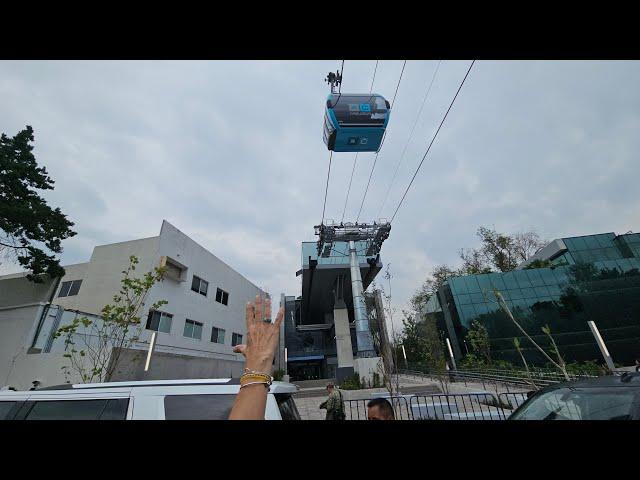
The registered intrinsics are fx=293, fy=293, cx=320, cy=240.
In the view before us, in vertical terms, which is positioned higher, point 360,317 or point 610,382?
point 360,317

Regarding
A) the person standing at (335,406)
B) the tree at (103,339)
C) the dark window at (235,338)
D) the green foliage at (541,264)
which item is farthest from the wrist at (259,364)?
the green foliage at (541,264)

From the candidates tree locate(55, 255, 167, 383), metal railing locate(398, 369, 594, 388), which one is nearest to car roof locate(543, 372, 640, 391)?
metal railing locate(398, 369, 594, 388)

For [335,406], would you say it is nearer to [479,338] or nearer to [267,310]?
[267,310]

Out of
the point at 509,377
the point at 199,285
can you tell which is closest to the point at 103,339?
the point at 199,285

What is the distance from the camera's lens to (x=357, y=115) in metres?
8.62

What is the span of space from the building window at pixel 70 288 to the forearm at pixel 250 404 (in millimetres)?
22004

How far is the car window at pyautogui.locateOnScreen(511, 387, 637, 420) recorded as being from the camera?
2.99 metres

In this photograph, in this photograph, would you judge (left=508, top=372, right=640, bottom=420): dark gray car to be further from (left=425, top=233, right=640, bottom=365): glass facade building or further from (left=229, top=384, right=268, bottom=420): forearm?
(left=425, top=233, right=640, bottom=365): glass facade building

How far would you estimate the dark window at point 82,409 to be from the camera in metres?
2.69

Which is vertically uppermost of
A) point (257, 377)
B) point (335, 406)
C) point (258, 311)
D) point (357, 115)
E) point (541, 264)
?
point (541, 264)

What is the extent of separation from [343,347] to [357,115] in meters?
18.0

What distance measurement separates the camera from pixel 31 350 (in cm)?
1197
